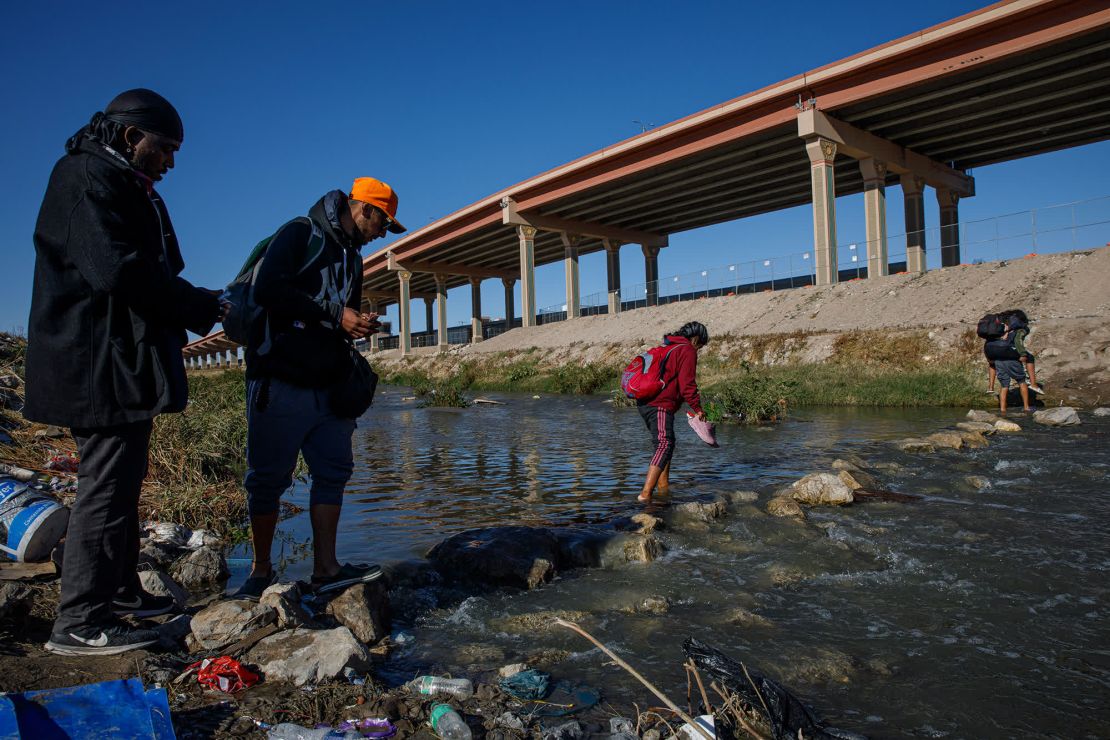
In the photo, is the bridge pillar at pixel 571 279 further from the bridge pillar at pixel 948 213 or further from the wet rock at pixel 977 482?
the wet rock at pixel 977 482

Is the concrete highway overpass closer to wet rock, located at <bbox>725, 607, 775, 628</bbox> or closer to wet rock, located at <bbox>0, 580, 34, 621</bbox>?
wet rock, located at <bbox>725, 607, 775, 628</bbox>

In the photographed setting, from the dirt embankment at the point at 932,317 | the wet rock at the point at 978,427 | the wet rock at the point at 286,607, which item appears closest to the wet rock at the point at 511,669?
the wet rock at the point at 286,607

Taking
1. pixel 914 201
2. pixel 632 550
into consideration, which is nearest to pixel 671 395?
pixel 632 550

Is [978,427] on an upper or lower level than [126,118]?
lower

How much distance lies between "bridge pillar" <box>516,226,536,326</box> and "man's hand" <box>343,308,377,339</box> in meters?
34.5

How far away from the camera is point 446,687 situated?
238cm

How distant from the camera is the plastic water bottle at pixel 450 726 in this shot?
81.9 inches

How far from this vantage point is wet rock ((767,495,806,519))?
5.16 metres

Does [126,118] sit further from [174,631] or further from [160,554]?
[160,554]

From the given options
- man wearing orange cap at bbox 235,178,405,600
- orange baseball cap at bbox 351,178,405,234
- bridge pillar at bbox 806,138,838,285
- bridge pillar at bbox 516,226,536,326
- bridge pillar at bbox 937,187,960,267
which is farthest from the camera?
bridge pillar at bbox 516,226,536,326

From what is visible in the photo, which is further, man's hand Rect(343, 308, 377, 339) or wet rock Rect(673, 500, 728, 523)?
wet rock Rect(673, 500, 728, 523)

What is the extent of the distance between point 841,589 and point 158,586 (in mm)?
3408

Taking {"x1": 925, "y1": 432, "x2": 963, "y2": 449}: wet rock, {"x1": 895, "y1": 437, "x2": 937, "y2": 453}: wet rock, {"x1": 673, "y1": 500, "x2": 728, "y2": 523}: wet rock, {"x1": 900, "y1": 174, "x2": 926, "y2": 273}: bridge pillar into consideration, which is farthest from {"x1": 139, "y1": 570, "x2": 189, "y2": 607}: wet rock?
{"x1": 900, "y1": 174, "x2": 926, "y2": 273}: bridge pillar

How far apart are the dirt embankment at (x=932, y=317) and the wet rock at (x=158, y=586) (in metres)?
14.2
